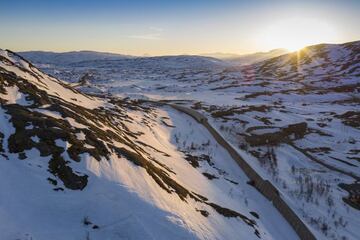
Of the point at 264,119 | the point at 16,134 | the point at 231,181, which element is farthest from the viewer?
the point at 264,119

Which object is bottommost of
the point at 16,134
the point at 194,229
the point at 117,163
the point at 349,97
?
the point at 349,97

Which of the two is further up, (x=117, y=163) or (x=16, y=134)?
(x=16, y=134)

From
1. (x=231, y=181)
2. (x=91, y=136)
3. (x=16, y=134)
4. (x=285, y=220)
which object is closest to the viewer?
(x=16, y=134)

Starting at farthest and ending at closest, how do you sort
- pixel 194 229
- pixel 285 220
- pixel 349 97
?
pixel 349 97, pixel 285 220, pixel 194 229

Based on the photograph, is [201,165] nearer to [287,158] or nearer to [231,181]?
[231,181]

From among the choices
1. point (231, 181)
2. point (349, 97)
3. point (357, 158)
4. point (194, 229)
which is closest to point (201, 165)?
point (231, 181)

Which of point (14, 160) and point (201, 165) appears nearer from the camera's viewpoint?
point (14, 160)

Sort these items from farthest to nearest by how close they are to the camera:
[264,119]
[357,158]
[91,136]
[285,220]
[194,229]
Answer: [264,119]
[357,158]
[285,220]
[91,136]
[194,229]

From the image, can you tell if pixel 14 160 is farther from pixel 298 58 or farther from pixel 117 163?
pixel 298 58

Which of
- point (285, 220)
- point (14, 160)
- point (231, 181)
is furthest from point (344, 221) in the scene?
point (14, 160)
